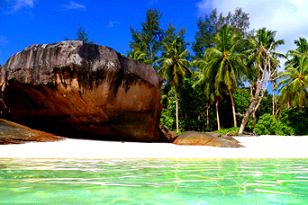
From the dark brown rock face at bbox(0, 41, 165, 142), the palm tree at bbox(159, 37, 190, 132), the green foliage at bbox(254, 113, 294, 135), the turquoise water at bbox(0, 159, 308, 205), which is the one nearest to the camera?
the turquoise water at bbox(0, 159, 308, 205)

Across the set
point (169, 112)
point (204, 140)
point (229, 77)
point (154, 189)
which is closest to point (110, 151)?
point (204, 140)

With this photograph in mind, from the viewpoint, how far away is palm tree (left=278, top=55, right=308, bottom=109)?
28.6 meters

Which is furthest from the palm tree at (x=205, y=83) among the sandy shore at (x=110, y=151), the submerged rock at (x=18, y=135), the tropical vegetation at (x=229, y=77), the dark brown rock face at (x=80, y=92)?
the submerged rock at (x=18, y=135)

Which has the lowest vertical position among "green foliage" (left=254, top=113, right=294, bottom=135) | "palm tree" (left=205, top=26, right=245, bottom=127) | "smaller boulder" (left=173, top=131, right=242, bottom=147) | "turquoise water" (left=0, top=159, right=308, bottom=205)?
"turquoise water" (left=0, top=159, right=308, bottom=205)

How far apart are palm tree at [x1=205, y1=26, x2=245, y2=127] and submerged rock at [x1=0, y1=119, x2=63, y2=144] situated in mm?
19718

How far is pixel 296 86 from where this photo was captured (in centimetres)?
2841

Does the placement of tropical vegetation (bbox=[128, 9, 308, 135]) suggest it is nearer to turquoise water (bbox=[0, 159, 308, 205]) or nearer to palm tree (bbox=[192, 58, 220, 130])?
A: palm tree (bbox=[192, 58, 220, 130])

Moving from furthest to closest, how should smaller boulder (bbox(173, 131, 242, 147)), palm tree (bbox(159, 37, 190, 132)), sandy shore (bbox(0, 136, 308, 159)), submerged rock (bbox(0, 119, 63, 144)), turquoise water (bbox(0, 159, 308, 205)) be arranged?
1. palm tree (bbox(159, 37, 190, 132))
2. smaller boulder (bbox(173, 131, 242, 147))
3. submerged rock (bbox(0, 119, 63, 144))
4. sandy shore (bbox(0, 136, 308, 159))
5. turquoise water (bbox(0, 159, 308, 205))

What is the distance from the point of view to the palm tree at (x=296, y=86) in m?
28.6

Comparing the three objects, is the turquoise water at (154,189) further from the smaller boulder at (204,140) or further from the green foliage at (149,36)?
the green foliage at (149,36)

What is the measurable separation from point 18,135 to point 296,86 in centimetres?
2414

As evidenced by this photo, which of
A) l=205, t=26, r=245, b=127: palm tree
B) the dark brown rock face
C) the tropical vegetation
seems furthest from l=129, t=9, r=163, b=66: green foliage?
the dark brown rock face

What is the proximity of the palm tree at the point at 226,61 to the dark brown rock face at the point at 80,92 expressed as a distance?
1639 cm

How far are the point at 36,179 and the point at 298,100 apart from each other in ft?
92.0
